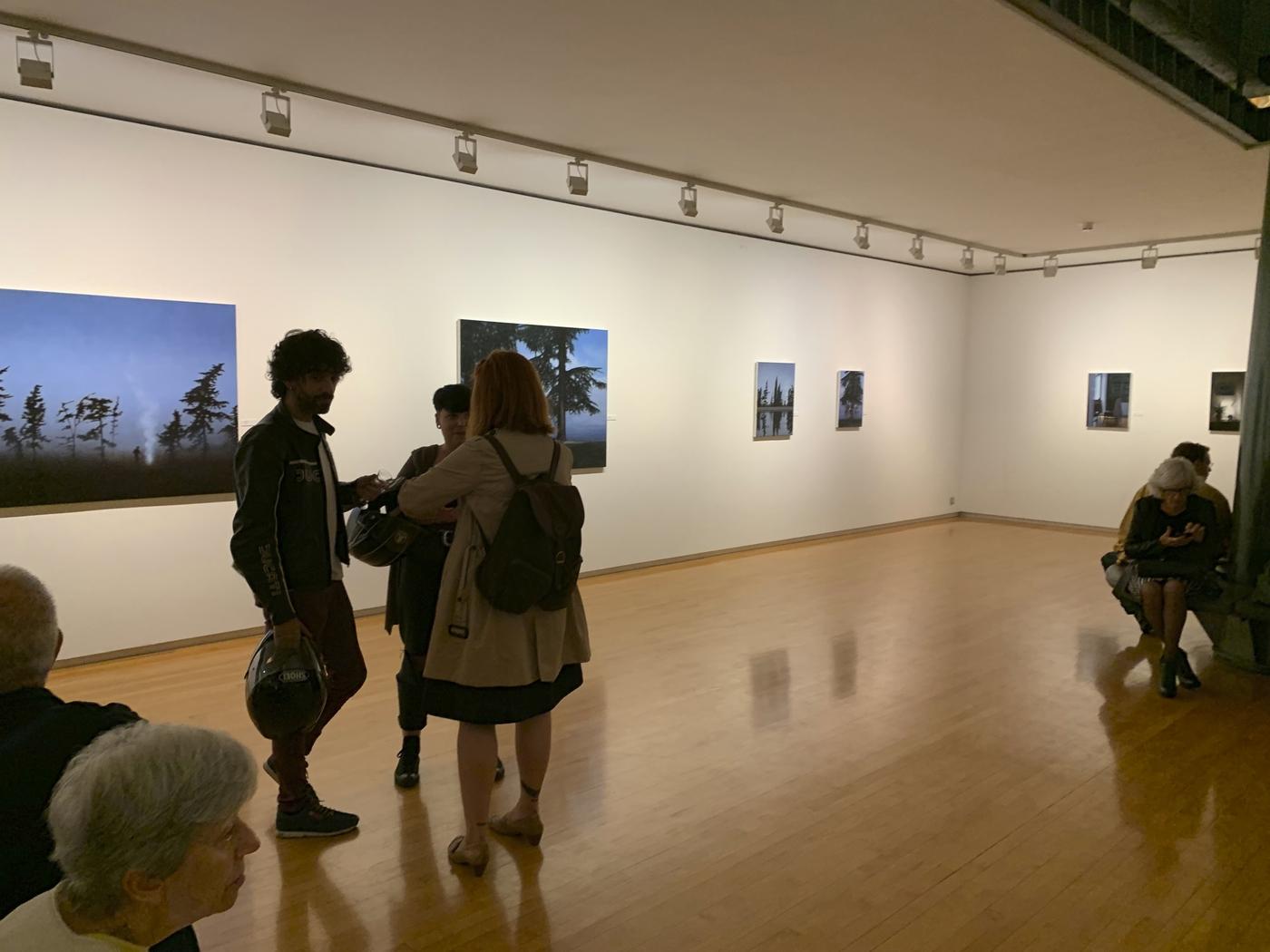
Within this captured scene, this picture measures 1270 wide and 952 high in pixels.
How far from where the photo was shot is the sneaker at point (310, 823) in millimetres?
3738

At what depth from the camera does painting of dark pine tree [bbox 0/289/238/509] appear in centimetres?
579

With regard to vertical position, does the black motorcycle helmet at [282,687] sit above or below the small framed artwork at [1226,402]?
below

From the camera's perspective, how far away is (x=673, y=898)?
3330mm

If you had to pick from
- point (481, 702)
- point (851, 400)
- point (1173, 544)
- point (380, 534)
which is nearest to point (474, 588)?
point (481, 702)

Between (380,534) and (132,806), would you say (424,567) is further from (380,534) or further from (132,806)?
(132,806)

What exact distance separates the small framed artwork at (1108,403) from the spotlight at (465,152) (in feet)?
33.7

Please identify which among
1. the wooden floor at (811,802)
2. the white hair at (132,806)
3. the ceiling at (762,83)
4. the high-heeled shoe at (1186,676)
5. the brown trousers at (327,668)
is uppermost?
the ceiling at (762,83)

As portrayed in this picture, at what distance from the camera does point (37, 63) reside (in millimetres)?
4508

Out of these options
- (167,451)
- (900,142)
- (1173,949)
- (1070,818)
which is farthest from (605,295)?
(1173,949)

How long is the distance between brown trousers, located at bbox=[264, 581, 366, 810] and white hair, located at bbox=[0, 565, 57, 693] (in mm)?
1589

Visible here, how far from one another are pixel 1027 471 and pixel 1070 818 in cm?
1083

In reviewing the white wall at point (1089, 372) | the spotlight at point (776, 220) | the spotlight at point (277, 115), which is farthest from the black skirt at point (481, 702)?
the white wall at point (1089, 372)

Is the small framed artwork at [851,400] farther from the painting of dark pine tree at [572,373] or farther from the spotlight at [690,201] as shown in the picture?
the spotlight at [690,201]

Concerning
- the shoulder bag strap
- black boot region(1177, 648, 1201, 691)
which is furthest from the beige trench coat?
black boot region(1177, 648, 1201, 691)
